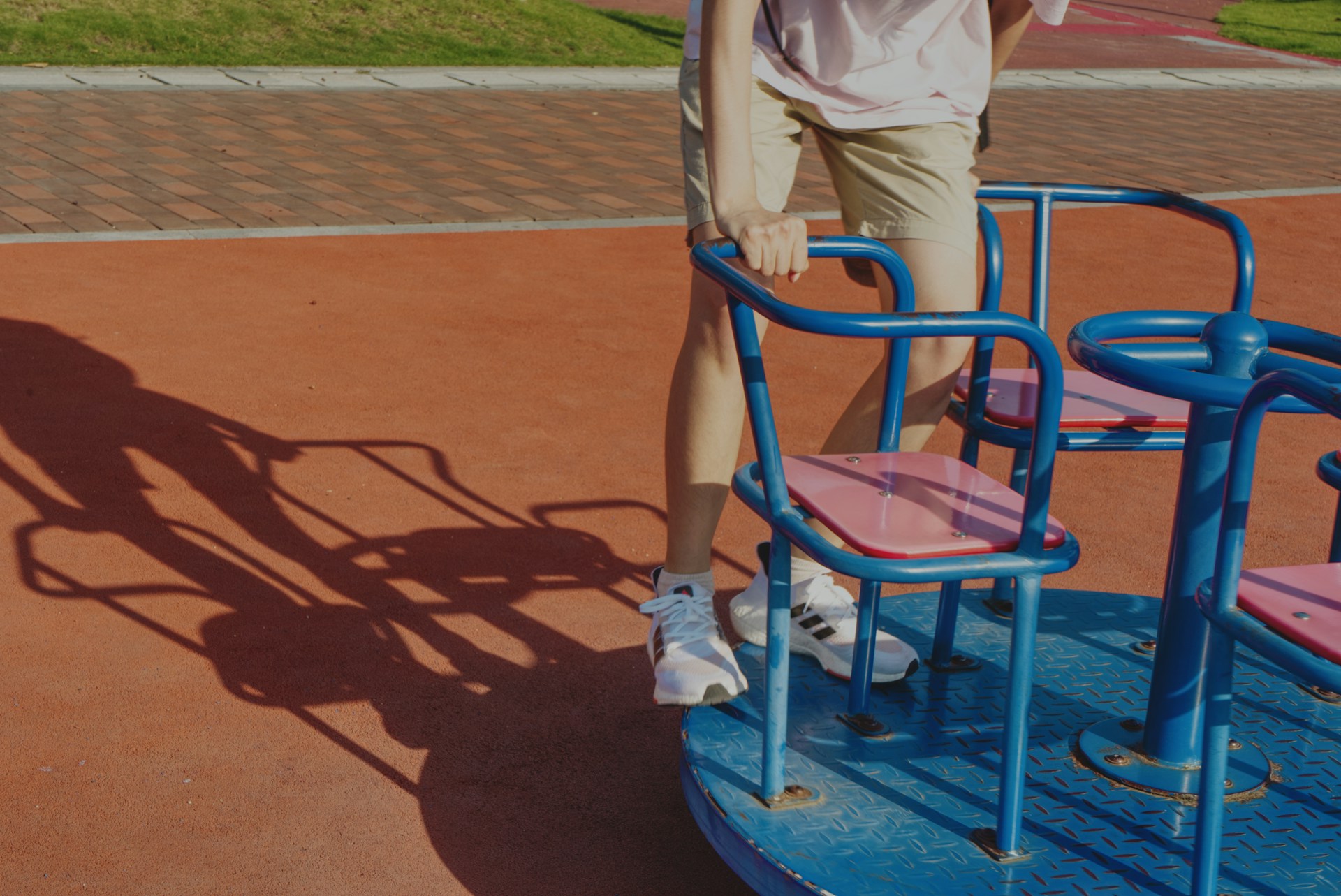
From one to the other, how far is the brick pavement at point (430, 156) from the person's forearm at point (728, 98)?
4321 mm

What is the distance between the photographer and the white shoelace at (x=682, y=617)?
244cm

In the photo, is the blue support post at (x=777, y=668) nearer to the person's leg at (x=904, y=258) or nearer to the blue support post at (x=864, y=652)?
the blue support post at (x=864, y=652)

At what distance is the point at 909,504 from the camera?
2.05 meters

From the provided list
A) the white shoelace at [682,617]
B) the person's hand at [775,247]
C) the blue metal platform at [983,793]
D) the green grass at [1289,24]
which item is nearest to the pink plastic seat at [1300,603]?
the blue metal platform at [983,793]

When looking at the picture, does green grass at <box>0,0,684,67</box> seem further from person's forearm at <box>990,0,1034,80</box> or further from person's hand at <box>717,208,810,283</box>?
person's hand at <box>717,208,810,283</box>

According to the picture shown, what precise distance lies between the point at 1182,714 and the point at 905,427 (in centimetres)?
68

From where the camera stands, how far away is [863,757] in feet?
7.62

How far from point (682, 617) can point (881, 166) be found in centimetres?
85

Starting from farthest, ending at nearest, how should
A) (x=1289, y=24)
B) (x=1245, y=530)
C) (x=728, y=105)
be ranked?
(x=1289, y=24)
(x=728, y=105)
(x=1245, y=530)

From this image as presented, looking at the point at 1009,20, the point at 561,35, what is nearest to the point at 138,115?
the point at 561,35

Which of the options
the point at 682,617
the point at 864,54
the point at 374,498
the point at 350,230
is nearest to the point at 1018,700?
the point at 682,617

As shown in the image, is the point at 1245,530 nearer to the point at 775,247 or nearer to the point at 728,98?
the point at 775,247

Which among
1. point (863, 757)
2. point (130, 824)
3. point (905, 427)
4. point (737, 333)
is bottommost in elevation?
point (130, 824)

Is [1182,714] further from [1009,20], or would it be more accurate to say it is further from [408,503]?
[408,503]
